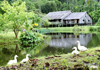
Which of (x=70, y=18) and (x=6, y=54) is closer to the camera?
(x=6, y=54)

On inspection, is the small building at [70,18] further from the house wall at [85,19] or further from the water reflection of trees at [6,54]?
the water reflection of trees at [6,54]

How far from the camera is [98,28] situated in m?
33.3

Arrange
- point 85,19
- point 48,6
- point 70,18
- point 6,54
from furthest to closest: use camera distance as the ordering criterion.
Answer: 1. point 48,6
2. point 85,19
3. point 70,18
4. point 6,54

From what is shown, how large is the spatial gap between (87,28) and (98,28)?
326cm

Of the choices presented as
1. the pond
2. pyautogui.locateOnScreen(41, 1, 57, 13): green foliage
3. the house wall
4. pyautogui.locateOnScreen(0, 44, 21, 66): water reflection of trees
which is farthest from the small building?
pyautogui.locateOnScreen(0, 44, 21, 66): water reflection of trees

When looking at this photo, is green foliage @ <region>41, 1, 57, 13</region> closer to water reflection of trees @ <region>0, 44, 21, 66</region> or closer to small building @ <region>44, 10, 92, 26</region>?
small building @ <region>44, 10, 92, 26</region>

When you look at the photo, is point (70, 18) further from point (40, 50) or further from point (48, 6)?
point (40, 50)

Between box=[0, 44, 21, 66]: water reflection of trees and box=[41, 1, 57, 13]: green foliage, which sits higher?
box=[41, 1, 57, 13]: green foliage

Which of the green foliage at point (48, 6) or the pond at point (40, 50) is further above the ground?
the green foliage at point (48, 6)

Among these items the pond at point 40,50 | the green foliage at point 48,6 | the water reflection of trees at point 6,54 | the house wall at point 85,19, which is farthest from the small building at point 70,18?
the water reflection of trees at point 6,54

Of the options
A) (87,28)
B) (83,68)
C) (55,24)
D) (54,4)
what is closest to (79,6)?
(54,4)

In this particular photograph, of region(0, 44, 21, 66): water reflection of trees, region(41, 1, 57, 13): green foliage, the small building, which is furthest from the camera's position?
region(41, 1, 57, 13): green foliage

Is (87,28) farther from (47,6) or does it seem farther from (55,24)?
(47,6)

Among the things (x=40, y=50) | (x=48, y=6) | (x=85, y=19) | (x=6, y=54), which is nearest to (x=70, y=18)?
(x=85, y=19)
